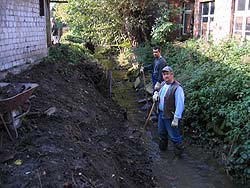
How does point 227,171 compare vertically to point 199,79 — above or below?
below

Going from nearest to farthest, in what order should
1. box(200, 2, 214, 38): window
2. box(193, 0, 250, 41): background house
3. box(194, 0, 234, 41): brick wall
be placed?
box(193, 0, 250, 41): background house < box(194, 0, 234, 41): brick wall < box(200, 2, 214, 38): window

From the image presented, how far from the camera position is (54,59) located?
12.9m

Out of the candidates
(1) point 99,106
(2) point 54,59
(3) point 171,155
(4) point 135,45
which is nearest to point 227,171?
(3) point 171,155

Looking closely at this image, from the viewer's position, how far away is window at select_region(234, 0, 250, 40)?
39.2 feet

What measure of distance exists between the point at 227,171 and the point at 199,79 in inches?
139

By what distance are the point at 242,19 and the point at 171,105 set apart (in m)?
7.31

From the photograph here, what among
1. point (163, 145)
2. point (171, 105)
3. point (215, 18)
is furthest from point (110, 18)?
point (171, 105)

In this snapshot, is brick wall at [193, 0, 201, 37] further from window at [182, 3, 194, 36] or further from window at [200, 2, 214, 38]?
window at [182, 3, 194, 36]

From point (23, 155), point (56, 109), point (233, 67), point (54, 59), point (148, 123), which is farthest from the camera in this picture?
point (54, 59)

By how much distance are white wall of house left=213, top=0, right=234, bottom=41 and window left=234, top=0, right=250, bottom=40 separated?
239 mm

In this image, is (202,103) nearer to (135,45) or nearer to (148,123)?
(148,123)

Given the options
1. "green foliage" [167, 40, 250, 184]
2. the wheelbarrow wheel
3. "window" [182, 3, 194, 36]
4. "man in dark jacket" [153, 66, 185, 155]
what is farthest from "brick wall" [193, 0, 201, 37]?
the wheelbarrow wheel

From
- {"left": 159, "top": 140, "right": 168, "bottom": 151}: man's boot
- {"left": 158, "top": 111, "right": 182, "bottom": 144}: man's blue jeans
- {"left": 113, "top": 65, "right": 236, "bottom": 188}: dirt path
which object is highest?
{"left": 158, "top": 111, "right": 182, "bottom": 144}: man's blue jeans

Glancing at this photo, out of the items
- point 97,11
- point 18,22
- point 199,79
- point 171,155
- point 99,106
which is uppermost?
point 97,11
